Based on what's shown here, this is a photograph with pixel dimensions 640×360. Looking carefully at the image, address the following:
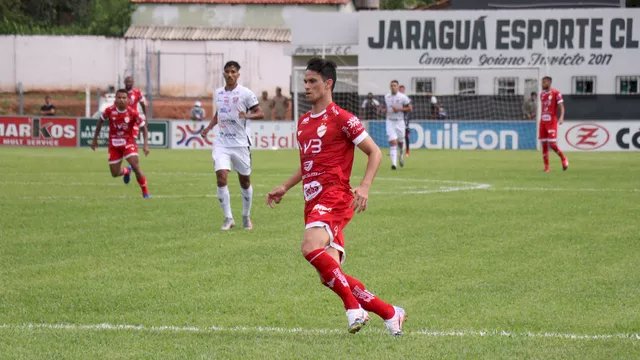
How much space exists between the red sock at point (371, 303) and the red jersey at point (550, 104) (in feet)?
71.0

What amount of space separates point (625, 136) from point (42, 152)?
19673 mm

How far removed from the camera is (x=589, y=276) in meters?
11.4

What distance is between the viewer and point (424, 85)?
5262cm

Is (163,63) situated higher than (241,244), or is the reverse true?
(163,63)

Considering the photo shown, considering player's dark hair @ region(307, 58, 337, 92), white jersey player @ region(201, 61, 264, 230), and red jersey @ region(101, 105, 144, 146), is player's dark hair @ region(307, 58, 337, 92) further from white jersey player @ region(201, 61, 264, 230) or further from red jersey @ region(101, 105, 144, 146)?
Answer: red jersey @ region(101, 105, 144, 146)

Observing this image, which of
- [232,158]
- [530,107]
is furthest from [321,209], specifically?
[530,107]

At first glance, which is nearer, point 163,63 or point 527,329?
point 527,329

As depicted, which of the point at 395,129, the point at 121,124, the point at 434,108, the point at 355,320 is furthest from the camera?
the point at 434,108

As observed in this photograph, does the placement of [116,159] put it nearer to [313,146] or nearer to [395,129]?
[395,129]

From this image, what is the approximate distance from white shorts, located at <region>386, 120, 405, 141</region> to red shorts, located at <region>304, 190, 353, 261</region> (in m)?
22.0

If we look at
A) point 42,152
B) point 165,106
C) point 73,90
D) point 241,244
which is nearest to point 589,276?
point 241,244

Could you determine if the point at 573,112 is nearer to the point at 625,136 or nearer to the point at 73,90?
the point at 625,136

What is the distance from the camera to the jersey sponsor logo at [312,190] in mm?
8852

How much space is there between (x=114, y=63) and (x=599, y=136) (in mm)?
35641
